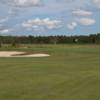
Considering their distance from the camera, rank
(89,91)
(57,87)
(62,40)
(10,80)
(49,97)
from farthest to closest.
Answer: (62,40)
(10,80)
(57,87)
(89,91)
(49,97)

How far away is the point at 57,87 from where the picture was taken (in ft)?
55.1

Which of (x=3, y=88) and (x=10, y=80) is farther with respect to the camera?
(x=10, y=80)

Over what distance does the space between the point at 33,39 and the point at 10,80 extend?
521 ft

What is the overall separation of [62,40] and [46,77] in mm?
152637

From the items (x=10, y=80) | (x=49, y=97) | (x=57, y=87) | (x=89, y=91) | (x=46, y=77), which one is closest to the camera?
(x=49, y=97)

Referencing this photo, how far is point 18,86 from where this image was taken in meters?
17.0

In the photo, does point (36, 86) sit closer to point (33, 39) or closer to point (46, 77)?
point (46, 77)

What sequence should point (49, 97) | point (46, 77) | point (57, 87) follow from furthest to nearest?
point (46, 77)
point (57, 87)
point (49, 97)

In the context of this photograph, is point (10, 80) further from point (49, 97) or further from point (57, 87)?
point (49, 97)

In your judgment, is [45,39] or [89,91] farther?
[45,39]

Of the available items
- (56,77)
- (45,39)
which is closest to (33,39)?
(45,39)

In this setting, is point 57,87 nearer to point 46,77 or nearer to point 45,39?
point 46,77

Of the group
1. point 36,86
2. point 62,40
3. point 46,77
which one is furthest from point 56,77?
point 62,40

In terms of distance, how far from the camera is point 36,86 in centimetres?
1711
